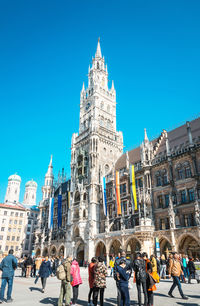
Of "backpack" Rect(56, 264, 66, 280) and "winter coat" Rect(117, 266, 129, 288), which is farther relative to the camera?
"backpack" Rect(56, 264, 66, 280)

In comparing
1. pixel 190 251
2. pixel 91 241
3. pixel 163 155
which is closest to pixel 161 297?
pixel 190 251

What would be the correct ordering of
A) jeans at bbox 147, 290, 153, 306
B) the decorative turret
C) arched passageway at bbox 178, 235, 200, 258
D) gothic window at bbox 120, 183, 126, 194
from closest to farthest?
jeans at bbox 147, 290, 153, 306 → arched passageway at bbox 178, 235, 200, 258 → gothic window at bbox 120, 183, 126, 194 → the decorative turret

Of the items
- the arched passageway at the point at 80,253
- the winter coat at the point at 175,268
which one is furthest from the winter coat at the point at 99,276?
the arched passageway at the point at 80,253

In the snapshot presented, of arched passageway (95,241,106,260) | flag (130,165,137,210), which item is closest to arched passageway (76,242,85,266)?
arched passageway (95,241,106,260)

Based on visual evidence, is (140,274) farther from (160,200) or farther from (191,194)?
(160,200)

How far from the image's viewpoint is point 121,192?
39.3 meters

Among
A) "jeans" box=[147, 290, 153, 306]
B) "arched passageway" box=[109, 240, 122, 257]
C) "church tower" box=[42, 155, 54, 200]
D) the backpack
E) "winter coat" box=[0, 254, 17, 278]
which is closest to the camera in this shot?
"jeans" box=[147, 290, 153, 306]

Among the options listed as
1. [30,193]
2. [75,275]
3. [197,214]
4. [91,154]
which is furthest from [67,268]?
[30,193]

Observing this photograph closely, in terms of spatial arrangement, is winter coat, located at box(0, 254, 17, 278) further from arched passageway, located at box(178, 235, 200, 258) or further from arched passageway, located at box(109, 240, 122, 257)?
arched passageway, located at box(109, 240, 122, 257)

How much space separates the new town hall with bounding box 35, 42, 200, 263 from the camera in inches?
1176

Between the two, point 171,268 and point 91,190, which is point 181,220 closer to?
point 91,190

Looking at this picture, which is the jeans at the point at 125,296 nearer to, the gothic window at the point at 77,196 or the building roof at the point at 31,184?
the gothic window at the point at 77,196

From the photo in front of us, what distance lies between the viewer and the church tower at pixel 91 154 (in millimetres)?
41344

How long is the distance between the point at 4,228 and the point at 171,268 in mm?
67981
